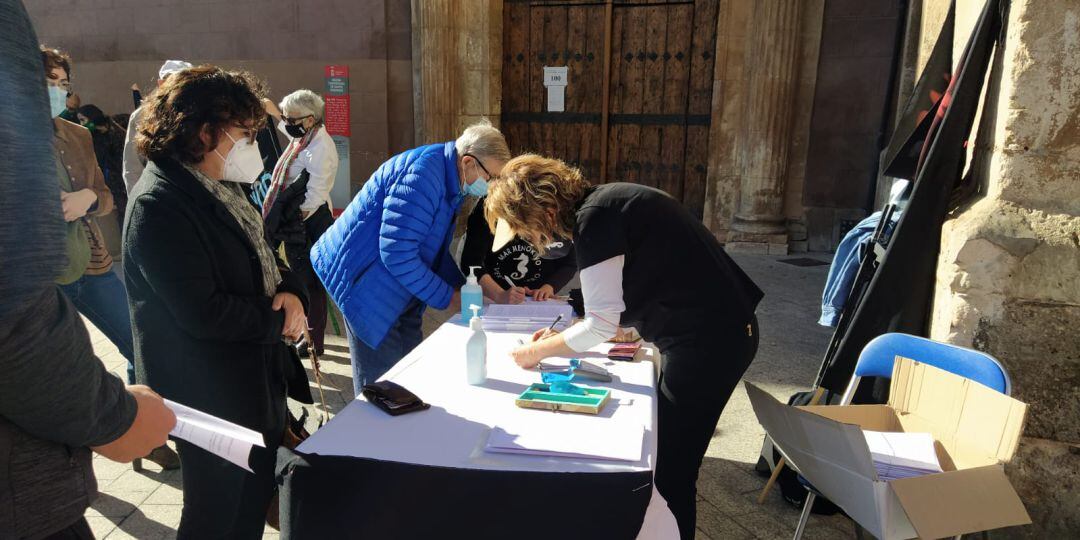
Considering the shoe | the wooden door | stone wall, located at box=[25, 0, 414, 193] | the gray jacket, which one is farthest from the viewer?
stone wall, located at box=[25, 0, 414, 193]

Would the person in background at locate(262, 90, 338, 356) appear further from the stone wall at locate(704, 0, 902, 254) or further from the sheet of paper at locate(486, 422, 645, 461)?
the stone wall at locate(704, 0, 902, 254)

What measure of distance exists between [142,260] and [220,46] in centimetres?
671

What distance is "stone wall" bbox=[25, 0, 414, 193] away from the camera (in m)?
7.05

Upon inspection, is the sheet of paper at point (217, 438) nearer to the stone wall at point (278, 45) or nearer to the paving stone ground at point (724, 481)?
the paving stone ground at point (724, 481)

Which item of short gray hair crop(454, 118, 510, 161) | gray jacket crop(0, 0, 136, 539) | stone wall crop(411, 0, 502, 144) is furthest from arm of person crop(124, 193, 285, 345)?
stone wall crop(411, 0, 502, 144)

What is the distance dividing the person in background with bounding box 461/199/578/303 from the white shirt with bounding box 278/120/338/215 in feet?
4.81

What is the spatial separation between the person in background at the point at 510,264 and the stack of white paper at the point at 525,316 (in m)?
0.12

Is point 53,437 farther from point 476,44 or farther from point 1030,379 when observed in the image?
point 476,44

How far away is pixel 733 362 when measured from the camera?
6.57 ft

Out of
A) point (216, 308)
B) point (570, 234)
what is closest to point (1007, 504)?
point (570, 234)

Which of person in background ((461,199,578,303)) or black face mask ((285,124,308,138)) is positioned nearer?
person in background ((461,199,578,303))

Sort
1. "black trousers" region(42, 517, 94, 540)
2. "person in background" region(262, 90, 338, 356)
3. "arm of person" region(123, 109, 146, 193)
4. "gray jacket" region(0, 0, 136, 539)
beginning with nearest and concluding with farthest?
"gray jacket" region(0, 0, 136, 539) < "black trousers" region(42, 517, 94, 540) < "arm of person" region(123, 109, 146, 193) < "person in background" region(262, 90, 338, 356)

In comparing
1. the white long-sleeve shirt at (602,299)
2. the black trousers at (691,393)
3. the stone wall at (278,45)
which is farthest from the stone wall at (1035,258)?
the stone wall at (278,45)

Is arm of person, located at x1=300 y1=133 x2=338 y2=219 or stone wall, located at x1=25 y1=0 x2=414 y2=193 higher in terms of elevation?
stone wall, located at x1=25 y1=0 x2=414 y2=193
